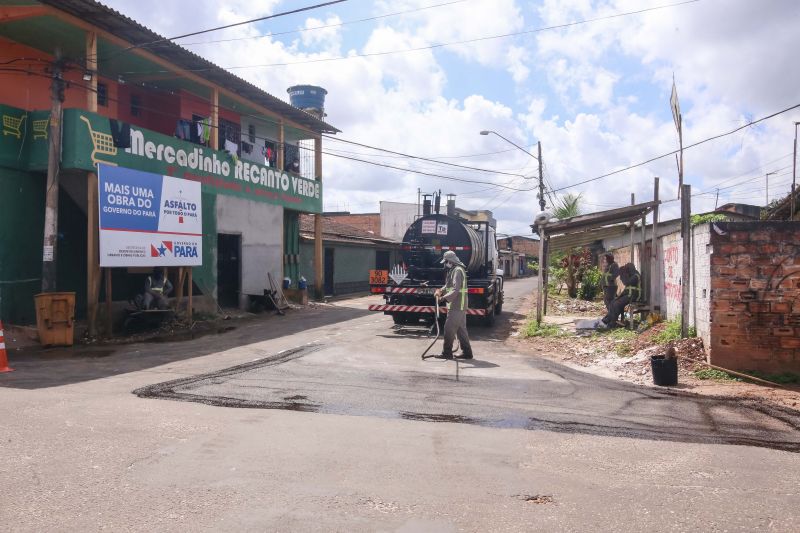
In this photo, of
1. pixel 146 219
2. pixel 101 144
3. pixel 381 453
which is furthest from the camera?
pixel 146 219

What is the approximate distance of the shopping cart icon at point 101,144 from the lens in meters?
13.8

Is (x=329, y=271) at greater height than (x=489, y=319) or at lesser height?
greater

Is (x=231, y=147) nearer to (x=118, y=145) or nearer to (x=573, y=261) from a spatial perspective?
(x=118, y=145)

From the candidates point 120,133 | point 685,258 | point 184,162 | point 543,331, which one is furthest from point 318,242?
point 685,258

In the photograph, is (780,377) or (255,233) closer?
(780,377)

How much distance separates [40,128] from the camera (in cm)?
1377

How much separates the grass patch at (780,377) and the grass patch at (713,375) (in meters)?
0.36

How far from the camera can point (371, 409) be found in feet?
23.3

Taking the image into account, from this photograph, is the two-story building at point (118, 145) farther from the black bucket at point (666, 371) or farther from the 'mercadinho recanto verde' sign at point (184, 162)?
the black bucket at point (666, 371)

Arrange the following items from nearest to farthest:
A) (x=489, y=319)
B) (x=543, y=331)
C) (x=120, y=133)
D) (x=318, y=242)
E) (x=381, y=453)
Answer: (x=381, y=453) < (x=120, y=133) < (x=543, y=331) < (x=489, y=319) < (x=318, y=242)

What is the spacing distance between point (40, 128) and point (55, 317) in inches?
170

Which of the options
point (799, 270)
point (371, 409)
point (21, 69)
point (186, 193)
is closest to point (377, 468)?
point (371, 409)

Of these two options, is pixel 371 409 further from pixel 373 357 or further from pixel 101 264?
pixel 101 264

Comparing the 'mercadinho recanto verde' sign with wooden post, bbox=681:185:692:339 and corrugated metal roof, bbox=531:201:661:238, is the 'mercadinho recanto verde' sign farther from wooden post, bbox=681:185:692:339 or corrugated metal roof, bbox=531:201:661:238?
wooden post, bbox=681:185:692:339
